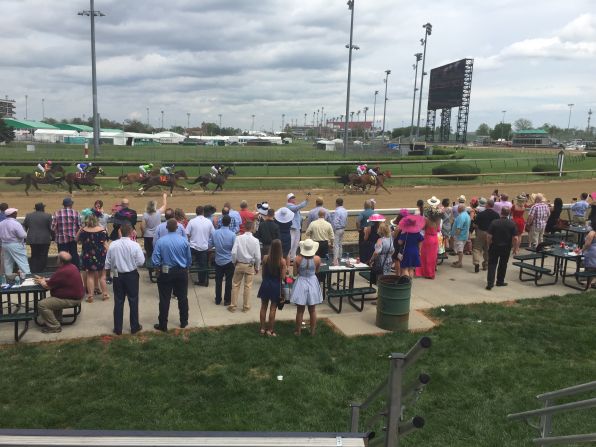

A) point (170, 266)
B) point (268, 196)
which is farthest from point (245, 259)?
point (268, 196)

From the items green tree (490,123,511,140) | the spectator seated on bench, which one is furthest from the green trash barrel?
green tree (490,123,511,140)

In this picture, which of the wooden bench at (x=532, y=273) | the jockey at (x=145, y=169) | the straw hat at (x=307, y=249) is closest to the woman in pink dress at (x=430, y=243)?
the wooden bench at (x=532, y=273)

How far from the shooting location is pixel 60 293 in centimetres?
717

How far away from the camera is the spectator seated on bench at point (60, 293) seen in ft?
23.4

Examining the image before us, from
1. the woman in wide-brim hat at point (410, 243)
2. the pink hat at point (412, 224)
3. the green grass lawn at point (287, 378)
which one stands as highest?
the pink hat at point (412, 224)

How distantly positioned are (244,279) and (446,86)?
8384 centimetres

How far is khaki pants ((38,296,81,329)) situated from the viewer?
7.14 meters

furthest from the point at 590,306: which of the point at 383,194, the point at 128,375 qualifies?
the point at 383,194

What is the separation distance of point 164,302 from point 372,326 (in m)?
3.17

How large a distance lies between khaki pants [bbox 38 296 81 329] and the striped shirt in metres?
1.81

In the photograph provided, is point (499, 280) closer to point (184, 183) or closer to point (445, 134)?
point (184, 183)

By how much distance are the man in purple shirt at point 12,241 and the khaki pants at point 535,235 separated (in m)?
11.4

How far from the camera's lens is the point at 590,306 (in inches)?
347

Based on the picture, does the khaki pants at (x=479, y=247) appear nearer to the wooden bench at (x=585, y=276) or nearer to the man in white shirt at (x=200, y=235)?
the wooden bench at (x=585, y=276)
